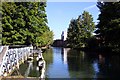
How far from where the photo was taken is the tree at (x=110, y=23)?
170 ft

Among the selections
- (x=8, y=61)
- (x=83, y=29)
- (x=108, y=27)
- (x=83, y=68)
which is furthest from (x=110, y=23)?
(x=83, y=29)

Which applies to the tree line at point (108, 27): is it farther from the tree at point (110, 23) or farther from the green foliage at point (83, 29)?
the green foliage at point (83, 29)

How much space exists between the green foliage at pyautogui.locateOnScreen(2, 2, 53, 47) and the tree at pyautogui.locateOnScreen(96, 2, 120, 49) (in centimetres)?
1269

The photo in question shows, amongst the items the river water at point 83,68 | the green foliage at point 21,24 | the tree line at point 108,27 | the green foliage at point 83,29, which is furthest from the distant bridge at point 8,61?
the green foliage at point 83,29

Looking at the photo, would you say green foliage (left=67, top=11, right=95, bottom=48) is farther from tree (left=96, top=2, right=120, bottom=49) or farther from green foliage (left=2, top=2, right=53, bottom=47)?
green foliage (left=2, top=2, right=53, bottom=47)

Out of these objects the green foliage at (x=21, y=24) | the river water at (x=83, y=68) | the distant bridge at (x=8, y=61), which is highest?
the green foliage at (x=21, y=24)

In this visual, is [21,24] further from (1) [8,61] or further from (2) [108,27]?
(1) [8,61]

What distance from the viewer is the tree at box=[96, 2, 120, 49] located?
5192 cm

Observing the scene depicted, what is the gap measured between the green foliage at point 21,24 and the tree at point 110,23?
12690 mm

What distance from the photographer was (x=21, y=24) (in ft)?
143

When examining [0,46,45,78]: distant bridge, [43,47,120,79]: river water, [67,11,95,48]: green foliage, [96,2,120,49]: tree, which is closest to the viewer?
[0,46,45,78]: distant bridge

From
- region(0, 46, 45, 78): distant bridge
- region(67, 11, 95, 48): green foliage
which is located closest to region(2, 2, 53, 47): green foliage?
region(0, 46, 45, 78): distant bridge

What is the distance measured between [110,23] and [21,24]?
55.5ft

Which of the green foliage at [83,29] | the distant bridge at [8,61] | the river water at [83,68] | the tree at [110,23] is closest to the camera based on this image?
the distant bridge at [8,61]
